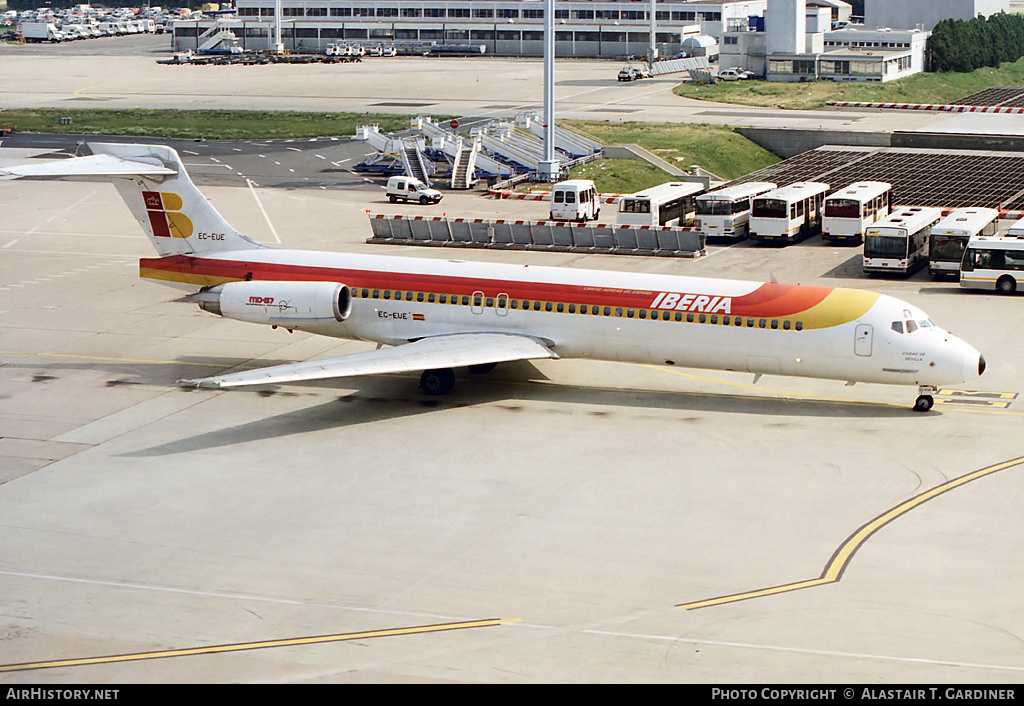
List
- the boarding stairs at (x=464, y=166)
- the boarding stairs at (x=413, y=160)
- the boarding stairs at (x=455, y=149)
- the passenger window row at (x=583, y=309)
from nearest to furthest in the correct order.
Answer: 1. the passenger window row at (x=583, y=309)
2. the boarding stairs at (x=464, y=166)
3. the boarding stairs at (x=413, y=160)
4. the boarding stairs at (x=455, y=149)

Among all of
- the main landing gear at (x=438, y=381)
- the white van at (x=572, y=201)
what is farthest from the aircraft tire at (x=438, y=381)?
the white van at (x=572, y=201)

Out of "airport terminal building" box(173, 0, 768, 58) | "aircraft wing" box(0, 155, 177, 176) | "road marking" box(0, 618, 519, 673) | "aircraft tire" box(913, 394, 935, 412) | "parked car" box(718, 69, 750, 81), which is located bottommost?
"road marking" box(0, 618, 519, 673)

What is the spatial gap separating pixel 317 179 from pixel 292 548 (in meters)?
58.2

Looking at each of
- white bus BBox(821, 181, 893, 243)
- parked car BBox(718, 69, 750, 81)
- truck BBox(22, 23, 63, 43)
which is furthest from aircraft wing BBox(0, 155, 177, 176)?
truck BBox(22, 23, 63, 43)

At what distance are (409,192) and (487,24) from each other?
4215 inches

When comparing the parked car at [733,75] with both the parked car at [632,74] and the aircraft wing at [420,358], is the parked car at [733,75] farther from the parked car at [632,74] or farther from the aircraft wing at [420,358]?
the aircraft wing at [420,358]

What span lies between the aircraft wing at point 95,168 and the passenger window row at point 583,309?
7.59m

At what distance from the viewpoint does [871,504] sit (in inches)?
1158

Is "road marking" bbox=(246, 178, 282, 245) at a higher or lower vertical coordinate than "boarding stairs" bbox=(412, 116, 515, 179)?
lower

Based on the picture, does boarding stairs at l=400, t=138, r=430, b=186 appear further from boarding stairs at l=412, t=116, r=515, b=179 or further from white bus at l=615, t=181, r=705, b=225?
white bus at l=615, t=181, r=705, b=225

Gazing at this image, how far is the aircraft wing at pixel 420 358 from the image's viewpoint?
3450 cm

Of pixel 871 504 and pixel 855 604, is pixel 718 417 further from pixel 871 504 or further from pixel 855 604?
pixel 855 604

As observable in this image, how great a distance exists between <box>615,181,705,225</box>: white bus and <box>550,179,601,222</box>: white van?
3.86m

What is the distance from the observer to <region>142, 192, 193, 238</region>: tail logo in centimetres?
4116
